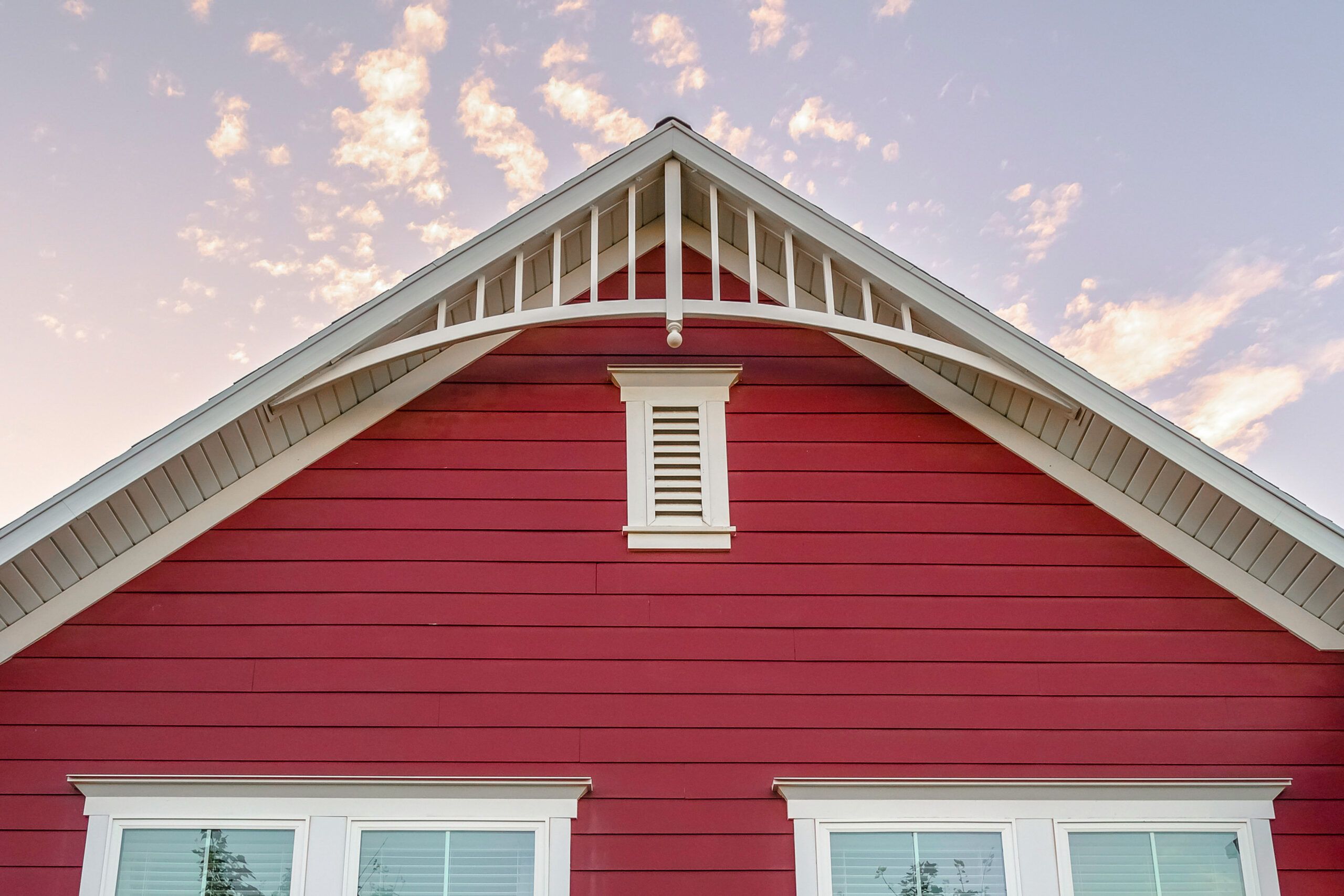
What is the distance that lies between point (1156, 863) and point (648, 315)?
393 centimetres

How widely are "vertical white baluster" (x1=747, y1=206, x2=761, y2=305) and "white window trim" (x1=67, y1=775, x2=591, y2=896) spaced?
110 inches

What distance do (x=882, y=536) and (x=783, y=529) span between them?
56cm

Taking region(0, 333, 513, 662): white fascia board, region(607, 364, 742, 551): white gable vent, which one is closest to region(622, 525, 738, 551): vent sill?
region(607, 364, 742, 551): white gable vent

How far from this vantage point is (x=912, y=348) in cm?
619

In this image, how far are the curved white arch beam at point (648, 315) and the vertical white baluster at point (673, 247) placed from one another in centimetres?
6

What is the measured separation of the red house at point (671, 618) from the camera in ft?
18.8

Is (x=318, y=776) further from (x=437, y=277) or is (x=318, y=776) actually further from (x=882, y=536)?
(x=882, y=536)

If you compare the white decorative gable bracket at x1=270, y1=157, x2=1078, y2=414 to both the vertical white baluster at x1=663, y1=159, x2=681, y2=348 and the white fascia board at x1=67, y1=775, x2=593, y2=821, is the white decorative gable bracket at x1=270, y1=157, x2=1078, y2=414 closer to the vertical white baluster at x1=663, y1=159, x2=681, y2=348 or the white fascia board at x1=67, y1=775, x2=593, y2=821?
the vertical white baluster at x1=663, y1=159, x2=681, y2=348

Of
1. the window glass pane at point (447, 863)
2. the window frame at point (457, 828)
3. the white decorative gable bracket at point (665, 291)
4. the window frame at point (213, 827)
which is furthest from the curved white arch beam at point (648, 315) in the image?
the window glass pane at point (447, 863)

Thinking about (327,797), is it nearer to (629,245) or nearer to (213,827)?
(213,827)

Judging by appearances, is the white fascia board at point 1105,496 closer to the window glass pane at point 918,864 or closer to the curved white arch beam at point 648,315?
the curved white arch beam at point 648,315

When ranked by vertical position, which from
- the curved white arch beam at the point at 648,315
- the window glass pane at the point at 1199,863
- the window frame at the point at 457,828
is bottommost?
the window glass pane at the point at 1199,863

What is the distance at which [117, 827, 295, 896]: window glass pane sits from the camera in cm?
561

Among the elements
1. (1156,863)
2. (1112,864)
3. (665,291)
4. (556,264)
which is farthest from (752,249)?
(1156,863)
